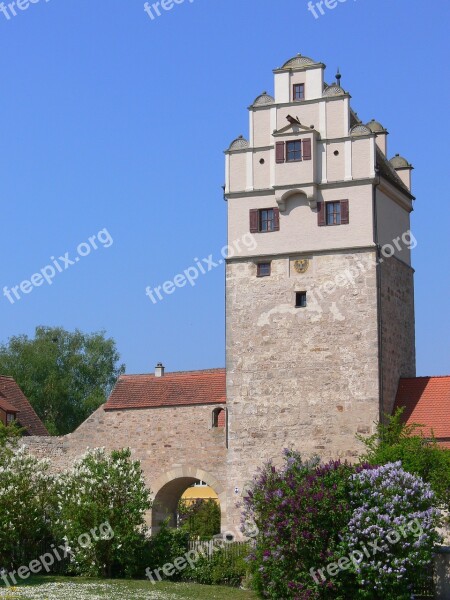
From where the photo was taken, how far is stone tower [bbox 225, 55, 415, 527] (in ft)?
112

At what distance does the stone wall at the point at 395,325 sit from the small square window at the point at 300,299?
2340mm

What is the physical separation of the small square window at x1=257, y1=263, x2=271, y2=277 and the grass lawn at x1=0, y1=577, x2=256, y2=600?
10.4 metres

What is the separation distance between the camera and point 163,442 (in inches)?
1505

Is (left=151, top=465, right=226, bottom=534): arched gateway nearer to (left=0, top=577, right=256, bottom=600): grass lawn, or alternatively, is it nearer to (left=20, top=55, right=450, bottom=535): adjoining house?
(left=20, top=55, right=450, bottom=535): adjoining house

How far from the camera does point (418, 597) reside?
26203 mm

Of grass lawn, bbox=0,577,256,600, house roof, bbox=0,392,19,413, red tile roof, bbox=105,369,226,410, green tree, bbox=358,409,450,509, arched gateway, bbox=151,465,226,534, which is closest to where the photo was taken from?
grass lawn, bbox=0,577,256,600

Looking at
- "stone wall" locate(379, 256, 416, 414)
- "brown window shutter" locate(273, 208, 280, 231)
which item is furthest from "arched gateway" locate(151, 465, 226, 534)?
"brown window shutter" locate(273, 208, 280, 231)

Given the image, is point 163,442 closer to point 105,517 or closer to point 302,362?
point 302,362

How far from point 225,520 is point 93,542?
6.78 m

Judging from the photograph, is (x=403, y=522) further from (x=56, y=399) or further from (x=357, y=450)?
(x=56, y=399)

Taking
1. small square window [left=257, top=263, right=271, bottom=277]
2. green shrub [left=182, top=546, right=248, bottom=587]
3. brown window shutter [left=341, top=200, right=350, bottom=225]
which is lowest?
green shrub [left=182, top=546, right=248, bottom=587]

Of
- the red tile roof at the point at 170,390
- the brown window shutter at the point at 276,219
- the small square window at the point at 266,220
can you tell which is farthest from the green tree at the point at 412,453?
the small square window at the point at 266,220

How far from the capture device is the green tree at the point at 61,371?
63406mm

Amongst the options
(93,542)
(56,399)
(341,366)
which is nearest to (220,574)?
(93,542)
